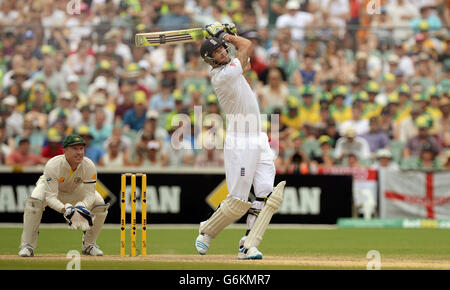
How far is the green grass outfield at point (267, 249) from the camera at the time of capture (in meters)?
8.71

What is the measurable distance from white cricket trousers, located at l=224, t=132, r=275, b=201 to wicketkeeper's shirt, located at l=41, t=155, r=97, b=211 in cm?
149

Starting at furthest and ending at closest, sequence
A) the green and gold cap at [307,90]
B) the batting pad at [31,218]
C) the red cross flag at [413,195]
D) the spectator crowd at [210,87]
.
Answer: the green and gold cap at [307,90] < the spectator crowd at [210,87] < the red cross flag at [413,195] < the batting pad at [31,218]

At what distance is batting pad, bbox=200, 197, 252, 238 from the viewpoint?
930 centimetres

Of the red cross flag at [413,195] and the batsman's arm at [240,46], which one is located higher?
the batsman's arm at [240,46]

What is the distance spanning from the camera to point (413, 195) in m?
15.5

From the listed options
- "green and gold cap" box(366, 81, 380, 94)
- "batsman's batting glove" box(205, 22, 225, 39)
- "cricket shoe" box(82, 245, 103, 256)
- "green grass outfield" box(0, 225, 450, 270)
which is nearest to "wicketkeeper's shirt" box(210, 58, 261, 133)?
"batsman's batting glove" box(205, 22, 225, 39)

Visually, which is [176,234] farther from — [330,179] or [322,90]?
[322,90]

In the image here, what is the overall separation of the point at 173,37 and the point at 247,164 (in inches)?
61.9

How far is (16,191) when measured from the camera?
14.8 m

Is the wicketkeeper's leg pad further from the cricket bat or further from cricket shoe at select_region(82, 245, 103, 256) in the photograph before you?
the cricket bat

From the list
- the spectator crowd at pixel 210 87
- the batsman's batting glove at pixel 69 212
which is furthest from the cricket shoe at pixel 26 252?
the spectator crowd at pixel 210 87

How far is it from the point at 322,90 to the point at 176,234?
537cm

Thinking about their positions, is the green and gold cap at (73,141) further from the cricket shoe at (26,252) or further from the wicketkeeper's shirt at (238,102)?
the wicketkeeper's shirt at (238,102)
